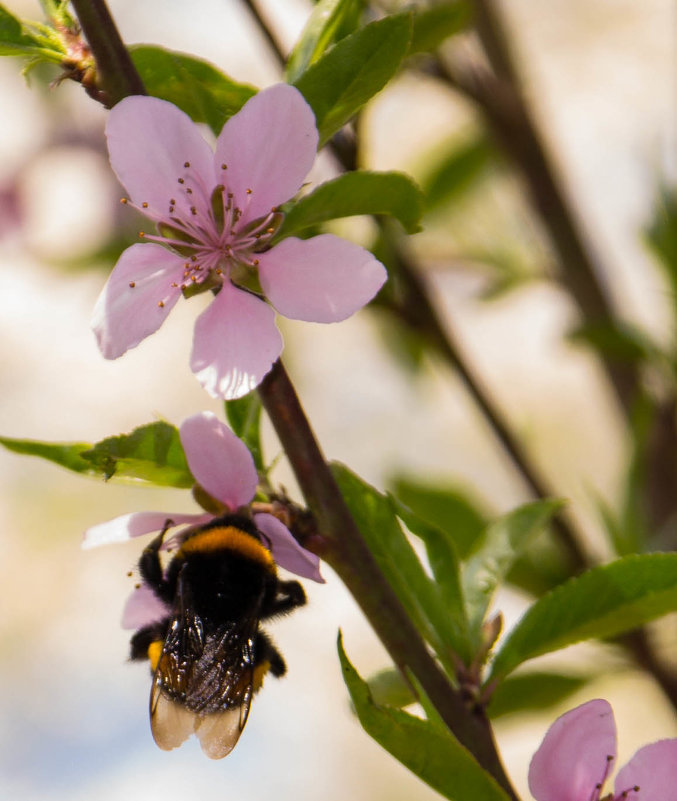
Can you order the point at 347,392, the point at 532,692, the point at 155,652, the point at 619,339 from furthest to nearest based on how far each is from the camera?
the point at 347,392, the point at 619,339, the point at 532,692, the point at 155,652

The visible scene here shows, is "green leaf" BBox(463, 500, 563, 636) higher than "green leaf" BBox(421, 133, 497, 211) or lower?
higher

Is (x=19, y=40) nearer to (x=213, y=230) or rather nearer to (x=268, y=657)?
(x=213, y=230)

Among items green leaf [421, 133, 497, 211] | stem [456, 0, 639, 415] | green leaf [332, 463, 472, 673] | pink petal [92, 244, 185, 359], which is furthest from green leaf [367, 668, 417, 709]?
green leaf [421, 133, 497, 211]

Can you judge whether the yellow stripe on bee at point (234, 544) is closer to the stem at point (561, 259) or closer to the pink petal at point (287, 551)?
the pink petal at point (287, 551)

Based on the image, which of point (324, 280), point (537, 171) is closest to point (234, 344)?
point (324, 280)

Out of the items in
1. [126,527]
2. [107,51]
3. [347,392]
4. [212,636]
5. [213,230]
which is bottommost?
[347,392]

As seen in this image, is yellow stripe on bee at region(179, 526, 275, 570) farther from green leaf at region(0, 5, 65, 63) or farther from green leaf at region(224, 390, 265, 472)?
green leaf at region(0, 5, 65, 63)

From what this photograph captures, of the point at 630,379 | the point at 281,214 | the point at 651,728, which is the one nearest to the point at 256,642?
the point at 281,214
